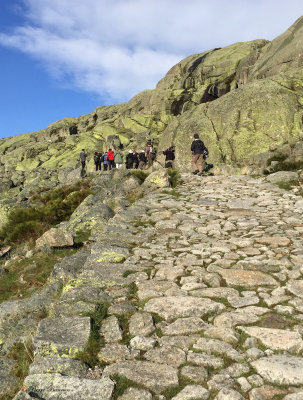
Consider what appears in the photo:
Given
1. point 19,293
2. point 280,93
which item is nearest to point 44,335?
point 19,293

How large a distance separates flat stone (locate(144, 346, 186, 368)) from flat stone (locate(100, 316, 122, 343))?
20.2 inches

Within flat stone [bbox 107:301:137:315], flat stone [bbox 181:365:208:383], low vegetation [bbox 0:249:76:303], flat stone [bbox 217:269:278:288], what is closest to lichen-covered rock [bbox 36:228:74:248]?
low vegetation [bbox 0:249:76:303]

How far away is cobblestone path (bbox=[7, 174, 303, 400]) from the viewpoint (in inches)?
126

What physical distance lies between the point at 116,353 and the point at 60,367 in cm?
64

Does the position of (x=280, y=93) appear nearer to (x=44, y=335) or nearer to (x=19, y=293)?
(x=19, y=293)

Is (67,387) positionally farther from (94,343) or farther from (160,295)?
(160,295)

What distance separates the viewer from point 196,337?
3.93 metres

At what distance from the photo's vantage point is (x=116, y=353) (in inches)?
146

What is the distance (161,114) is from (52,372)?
63.5m

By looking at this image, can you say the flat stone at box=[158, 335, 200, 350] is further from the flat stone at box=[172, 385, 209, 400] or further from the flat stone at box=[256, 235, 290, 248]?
the flat stone at box=[256, 235, 290, 248]

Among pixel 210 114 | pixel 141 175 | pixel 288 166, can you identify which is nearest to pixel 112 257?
pixel 141 175

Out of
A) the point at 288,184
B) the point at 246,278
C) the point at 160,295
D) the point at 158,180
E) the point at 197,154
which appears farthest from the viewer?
the point at 197,154

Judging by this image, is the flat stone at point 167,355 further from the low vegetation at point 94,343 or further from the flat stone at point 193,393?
the low vegetation at point 94,343

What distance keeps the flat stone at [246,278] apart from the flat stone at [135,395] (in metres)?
2.64
